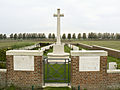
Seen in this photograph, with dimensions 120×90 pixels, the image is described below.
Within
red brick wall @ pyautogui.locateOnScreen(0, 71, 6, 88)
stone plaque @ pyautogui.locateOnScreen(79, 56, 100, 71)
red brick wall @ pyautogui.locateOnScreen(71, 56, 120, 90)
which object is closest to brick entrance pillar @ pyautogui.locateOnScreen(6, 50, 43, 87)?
red brick wall @ pyautogui.locateOnScreen(0, 71, 6, 88)

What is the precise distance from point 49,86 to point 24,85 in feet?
3.54

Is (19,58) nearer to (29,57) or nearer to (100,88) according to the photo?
(29,57)

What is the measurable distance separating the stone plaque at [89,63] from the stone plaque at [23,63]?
2.08 m

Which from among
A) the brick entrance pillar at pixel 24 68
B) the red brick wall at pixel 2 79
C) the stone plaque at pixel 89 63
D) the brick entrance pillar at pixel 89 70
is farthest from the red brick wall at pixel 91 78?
the red brick wall at pixel 2 79

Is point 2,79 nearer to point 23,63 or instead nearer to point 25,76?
point 25,76

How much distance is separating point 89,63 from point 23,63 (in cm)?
278

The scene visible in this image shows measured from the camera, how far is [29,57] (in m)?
5.52

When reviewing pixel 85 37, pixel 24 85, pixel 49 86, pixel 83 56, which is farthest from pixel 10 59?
pixel 85 37

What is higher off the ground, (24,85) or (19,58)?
(19,58)

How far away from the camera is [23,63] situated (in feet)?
18.3

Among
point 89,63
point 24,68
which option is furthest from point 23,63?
point 89,63

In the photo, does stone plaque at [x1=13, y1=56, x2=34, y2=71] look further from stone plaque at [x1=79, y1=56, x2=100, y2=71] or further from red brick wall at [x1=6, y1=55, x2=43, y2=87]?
stone plaque at [x1=79, y1=56, x2=100, y2=71]

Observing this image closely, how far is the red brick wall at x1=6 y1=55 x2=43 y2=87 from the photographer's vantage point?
550 centimetres

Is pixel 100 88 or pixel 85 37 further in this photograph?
pixel 85 37
